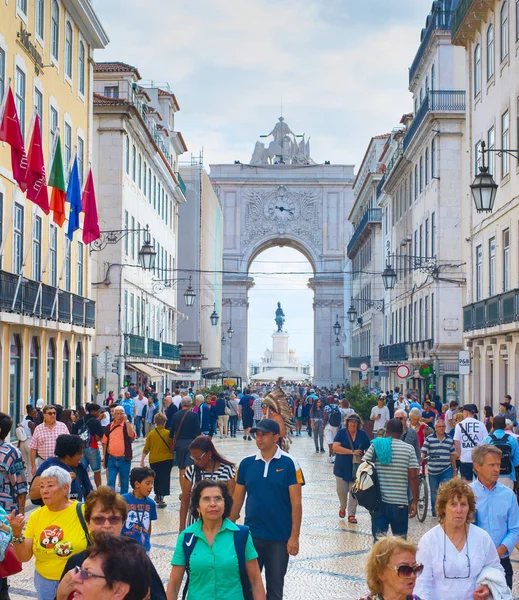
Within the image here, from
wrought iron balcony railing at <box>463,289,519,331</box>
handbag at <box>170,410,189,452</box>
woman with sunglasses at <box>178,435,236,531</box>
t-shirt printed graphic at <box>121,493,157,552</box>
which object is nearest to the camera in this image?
t-shirt printed graphic at <box>121,493,157,552</box>

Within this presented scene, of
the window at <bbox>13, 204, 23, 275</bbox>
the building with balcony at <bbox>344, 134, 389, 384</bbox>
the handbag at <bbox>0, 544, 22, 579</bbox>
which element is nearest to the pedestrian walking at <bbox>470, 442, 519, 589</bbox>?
the handbag at <bbox>0, 544, 22, 579</bbox>

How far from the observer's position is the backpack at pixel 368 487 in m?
10.6

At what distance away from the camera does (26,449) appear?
18531mm

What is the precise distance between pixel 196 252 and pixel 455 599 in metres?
65.8

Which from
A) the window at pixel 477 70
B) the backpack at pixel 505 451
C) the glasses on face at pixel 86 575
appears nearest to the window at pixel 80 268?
the window at pixel 477 70

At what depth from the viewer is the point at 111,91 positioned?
149ft

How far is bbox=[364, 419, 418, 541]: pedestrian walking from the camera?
35.1ft

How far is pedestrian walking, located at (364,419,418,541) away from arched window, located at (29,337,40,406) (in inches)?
679

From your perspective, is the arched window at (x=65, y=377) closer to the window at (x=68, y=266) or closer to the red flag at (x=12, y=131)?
the window at (x=68, y=266)

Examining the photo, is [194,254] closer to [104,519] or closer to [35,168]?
[35,168]

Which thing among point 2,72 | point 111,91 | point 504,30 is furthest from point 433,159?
point 2,72

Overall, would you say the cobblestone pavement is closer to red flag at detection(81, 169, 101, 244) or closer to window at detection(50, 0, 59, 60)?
red flag at detection(81, 169, 101, 244)

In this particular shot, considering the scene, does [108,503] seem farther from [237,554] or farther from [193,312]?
[193,312]

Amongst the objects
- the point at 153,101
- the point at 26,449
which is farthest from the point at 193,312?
the point at 26,449
